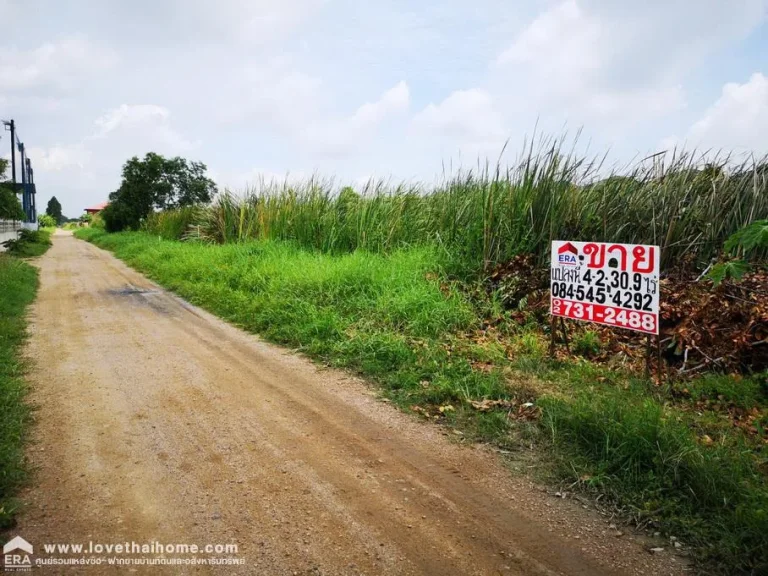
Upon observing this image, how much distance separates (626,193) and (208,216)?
12.9m

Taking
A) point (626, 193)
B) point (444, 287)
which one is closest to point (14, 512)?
point (444, 287)

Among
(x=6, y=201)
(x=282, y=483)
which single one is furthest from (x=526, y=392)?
(x=6, y=201)

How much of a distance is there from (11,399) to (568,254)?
4.93 meters

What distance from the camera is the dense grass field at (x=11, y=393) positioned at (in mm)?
2734

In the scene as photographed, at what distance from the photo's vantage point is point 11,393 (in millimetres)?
3930

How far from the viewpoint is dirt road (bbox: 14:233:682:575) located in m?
2.32

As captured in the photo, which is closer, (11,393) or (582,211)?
(11,393)

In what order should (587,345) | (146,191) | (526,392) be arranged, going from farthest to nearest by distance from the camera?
(146,191) < (587,345) < (526,392)

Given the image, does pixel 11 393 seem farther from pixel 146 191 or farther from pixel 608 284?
pixel 146 191

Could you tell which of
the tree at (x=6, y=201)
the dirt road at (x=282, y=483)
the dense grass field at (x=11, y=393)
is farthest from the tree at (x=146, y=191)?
the dirt road at (x=282, y=483)

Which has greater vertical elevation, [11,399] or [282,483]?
[11,399]

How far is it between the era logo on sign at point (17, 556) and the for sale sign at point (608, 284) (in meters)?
→ 4.31

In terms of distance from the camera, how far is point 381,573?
85.6 inches

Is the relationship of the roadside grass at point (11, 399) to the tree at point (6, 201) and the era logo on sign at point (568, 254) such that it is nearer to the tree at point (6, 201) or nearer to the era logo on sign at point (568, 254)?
the era logo on sign at point (568, 254)
